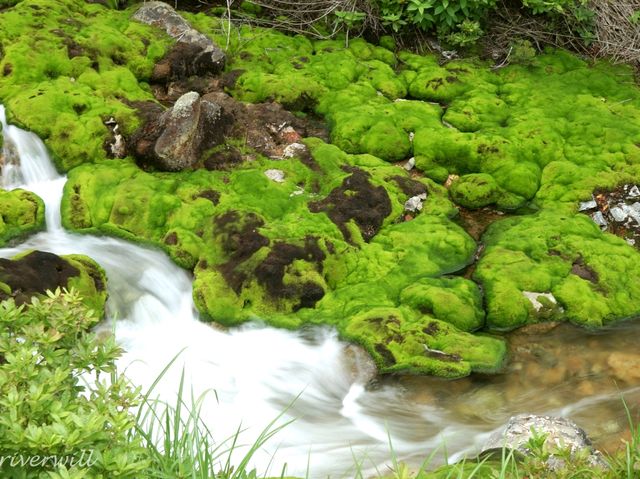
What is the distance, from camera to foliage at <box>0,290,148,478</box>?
94.0 inches

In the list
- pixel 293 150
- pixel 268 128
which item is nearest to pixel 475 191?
pixel 293 150

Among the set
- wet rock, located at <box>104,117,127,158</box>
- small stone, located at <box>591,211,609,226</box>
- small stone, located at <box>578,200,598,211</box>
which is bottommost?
wet rock, located at <box>104,117,127,158</box>

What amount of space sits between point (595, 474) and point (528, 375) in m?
3.72

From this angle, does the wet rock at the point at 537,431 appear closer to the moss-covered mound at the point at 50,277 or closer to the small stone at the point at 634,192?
the moss-covered mound at the point at 50,277

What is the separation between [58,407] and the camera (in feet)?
8.20

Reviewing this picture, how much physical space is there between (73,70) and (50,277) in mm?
4344

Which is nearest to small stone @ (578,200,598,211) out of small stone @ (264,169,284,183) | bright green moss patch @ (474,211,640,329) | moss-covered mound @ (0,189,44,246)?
bright green moss patch @ (474,211,640,329)

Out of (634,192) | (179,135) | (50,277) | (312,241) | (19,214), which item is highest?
(634,192)

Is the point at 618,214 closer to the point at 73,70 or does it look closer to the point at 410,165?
the point at 410,165

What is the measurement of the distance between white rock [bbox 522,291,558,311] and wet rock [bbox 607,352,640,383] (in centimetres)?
85

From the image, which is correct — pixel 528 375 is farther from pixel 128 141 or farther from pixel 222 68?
pixel 222 68

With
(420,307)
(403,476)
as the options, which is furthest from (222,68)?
(403,476)

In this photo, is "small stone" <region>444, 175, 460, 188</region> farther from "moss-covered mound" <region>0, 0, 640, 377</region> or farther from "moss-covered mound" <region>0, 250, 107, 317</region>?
"moss-covered mound" <region>0, 250, 107, 317</region>

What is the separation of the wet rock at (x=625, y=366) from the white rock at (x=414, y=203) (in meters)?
2.97
